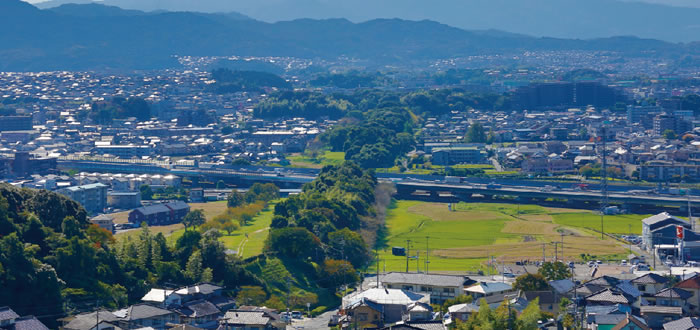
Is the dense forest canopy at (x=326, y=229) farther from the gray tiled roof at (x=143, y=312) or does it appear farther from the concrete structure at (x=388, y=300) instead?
the gray tiled roof at (x=143, y=312)

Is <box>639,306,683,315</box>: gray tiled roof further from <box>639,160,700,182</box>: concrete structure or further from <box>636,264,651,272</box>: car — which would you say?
<box>639,160,700,182</box>: concrete structure

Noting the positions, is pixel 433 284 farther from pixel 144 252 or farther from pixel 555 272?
pixel 144 252

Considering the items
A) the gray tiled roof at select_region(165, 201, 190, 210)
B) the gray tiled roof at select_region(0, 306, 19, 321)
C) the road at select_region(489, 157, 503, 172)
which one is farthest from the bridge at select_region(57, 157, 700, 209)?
the gray tiled roof at select_region(0, 306, 19, 321)

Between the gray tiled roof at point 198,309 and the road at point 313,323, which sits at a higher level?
the gray tiled roof at point 198,309

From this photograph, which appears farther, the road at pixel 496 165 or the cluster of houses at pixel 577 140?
the road at pixel 496 165

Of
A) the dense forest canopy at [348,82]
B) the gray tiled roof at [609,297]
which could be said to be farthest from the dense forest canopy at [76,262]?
the dense forest canopy at [348,82]

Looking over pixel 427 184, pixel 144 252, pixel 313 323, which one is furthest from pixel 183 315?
pixel 427 184
